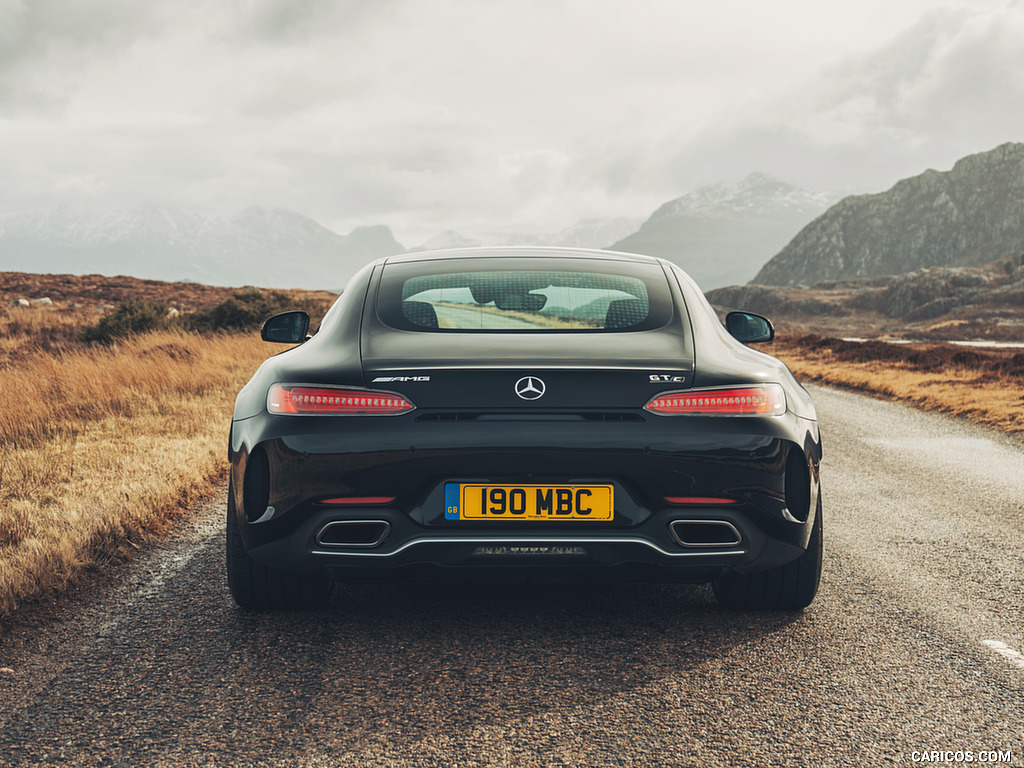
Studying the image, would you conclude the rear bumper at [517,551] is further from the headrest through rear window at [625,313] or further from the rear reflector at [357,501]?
the headrest through rear window at [625,313]

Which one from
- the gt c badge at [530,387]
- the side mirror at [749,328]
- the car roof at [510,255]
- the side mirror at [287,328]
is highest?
the car roof at [510,255]

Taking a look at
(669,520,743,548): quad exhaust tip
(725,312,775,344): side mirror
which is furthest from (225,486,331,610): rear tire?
(725,312,775,344): side mirror

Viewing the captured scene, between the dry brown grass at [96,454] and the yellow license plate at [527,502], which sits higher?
the yellow license plate at [527,502]

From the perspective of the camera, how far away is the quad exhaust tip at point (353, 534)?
2.95 meters

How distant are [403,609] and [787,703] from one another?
163 cm

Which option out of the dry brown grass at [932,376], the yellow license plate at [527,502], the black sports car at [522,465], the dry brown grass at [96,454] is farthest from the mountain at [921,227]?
the yellow license plate at [527,502]

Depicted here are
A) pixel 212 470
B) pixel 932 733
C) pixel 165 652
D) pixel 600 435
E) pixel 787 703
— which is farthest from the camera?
pixel 212 470

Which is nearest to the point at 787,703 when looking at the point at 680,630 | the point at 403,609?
the point at 680,630

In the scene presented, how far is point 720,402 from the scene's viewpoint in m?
3.00

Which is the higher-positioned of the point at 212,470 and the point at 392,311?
the point at 392,311

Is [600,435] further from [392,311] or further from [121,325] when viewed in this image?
[121,325]

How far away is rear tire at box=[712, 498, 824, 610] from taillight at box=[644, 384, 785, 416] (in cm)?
58

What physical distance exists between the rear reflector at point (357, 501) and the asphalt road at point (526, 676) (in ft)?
1.88

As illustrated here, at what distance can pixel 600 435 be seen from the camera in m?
2.91
